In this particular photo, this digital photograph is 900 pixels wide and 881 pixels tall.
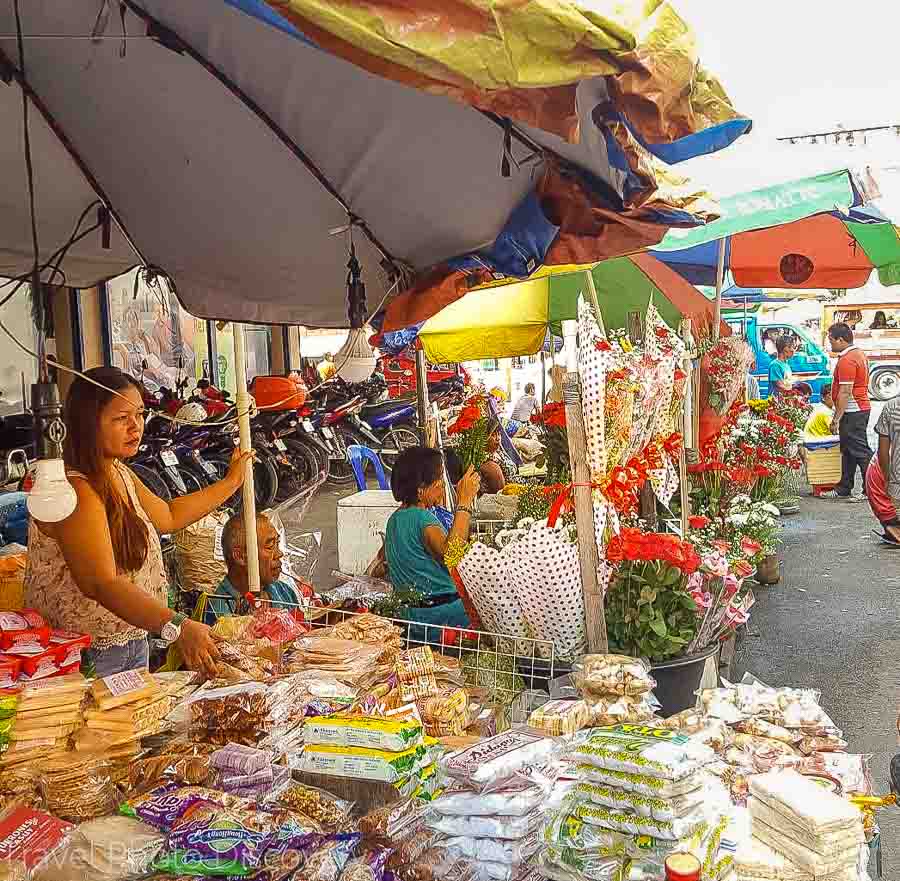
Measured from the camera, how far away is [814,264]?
822 cm

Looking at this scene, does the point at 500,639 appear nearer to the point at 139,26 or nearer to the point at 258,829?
the point at 258,829

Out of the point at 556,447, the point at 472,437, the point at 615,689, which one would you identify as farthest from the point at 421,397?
the point at 615,689

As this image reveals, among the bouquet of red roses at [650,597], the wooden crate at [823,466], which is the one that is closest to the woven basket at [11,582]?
the bouquet of red roses at [650,597]

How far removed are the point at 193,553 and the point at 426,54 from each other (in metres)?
4.37

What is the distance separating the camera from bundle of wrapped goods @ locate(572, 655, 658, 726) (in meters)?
2.88

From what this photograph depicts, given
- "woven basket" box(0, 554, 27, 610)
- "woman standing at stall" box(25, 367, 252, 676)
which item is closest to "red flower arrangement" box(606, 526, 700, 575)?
"woman standing at stall" box(25, 367, 252, 676)

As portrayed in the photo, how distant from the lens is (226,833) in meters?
1.89

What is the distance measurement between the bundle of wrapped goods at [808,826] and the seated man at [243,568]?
2298 mm

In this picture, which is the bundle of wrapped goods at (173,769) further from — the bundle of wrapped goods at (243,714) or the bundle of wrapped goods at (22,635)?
the bundle of wrapped goods at (22,635)

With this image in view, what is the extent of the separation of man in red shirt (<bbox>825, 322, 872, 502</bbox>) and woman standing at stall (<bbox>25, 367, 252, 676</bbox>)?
970cm

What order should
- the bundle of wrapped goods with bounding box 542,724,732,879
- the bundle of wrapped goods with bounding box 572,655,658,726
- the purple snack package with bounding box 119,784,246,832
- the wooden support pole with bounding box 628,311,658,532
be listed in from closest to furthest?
the bundle of wrapped goods with bounding box 542,724,732,879 → the purple snack package with bounding box 119,784,246,832 → the bundle of wrapped goods with bounding box 572,655,658,726 → the wooden support pole with bounding box 628,311,658,532

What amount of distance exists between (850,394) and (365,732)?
1020cm

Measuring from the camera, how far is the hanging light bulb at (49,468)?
6.61 feet

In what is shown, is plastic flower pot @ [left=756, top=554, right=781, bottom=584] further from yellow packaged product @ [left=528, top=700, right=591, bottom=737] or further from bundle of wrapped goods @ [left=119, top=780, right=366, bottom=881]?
bundle of wrapped goods @ [left=119, top=780, right=366, bottom=881]
